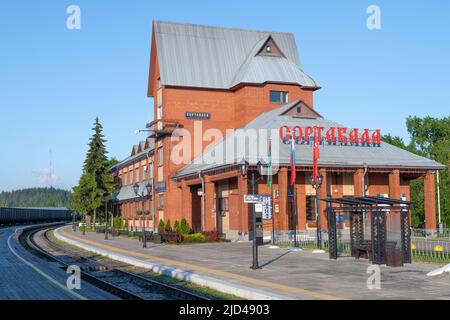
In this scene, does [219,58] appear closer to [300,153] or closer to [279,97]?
[279,97]

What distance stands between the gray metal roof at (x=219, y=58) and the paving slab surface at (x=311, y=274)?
26.5m

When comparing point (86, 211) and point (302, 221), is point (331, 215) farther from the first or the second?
point (86, 211)

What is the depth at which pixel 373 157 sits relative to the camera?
43062 mm

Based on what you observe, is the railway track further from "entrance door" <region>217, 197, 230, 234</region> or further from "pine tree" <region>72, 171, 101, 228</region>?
"pine tree" <region>72, 171, 101, 228</region>

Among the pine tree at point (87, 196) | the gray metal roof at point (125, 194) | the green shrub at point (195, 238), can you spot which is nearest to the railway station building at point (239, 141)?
the gray metal roof at point (125, 194)

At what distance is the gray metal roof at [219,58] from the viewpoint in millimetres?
52031

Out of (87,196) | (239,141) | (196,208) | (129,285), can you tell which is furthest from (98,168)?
(129,285)

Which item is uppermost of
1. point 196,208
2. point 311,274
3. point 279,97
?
point 279,97

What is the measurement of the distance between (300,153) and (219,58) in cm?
1819

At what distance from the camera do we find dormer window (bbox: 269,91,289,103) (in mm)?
51594

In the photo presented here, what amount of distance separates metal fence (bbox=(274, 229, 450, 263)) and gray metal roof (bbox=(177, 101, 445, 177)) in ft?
16.5

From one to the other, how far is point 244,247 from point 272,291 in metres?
18.5

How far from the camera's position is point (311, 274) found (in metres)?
18.9
